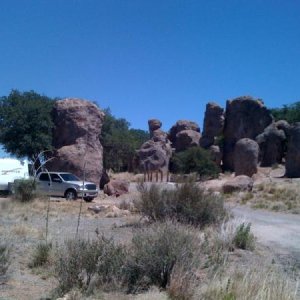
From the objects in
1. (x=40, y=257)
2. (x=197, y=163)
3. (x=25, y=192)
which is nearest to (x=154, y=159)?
(x=197, y=163)

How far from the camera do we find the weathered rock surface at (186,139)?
3221 inches

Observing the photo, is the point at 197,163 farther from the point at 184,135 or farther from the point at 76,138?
the point at 76,138

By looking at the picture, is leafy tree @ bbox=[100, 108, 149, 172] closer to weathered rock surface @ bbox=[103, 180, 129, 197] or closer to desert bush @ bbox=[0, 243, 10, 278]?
weathered rock surface @ bbox=[103, 180, 129, 197]

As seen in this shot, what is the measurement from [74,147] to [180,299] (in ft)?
114

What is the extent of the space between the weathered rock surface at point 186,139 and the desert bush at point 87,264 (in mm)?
72378

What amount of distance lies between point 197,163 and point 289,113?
30.1 metres

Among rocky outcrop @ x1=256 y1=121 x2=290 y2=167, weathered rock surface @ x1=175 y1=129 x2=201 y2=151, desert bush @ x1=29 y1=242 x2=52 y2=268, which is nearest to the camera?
desert bush @ x1=29 y1=242 x2=52 y2=268

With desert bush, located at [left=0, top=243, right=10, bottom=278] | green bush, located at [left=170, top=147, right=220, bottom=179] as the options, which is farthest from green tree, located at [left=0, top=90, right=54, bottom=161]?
desert bush, located at [left=0, top=243, right=10, bottom=278]

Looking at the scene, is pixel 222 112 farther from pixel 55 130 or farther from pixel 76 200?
pixel 76 200

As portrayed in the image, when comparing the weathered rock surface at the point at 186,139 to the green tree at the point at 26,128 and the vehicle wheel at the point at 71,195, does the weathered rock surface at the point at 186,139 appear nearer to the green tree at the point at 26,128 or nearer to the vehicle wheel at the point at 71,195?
the green tree at the point at 26,128

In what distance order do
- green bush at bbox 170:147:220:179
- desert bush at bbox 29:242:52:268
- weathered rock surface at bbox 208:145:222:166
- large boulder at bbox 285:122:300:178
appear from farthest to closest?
weathered rock surface at bbox 208:145:222:166 → green bush at bbox 170:147:220:179 → large boulder at bbox 285:122:300:178 → desert bush at bbox 29:242:52:268

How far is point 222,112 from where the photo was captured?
78.5 m

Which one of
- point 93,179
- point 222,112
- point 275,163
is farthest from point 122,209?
point 222,112

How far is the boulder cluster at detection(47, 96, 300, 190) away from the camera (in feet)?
139
